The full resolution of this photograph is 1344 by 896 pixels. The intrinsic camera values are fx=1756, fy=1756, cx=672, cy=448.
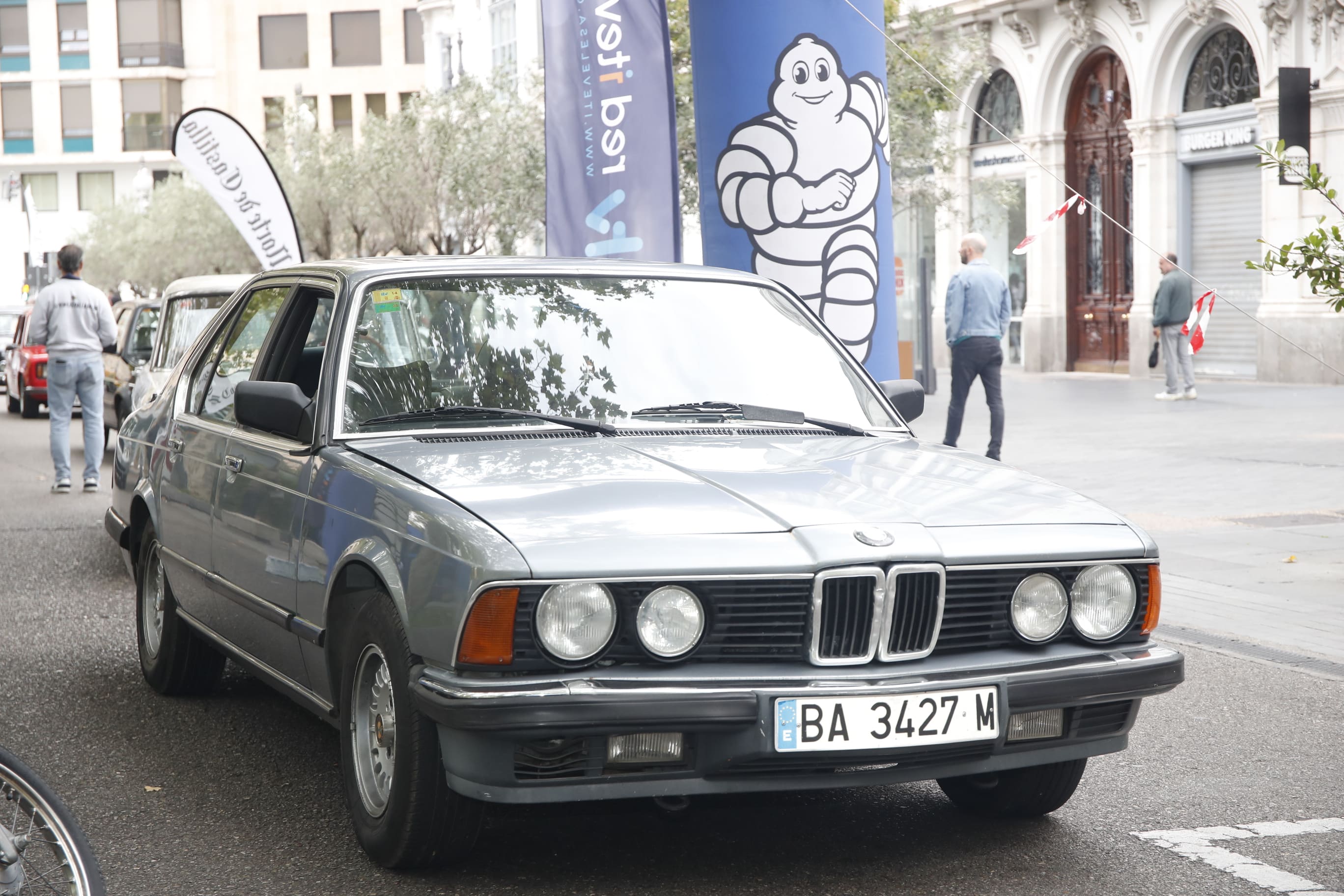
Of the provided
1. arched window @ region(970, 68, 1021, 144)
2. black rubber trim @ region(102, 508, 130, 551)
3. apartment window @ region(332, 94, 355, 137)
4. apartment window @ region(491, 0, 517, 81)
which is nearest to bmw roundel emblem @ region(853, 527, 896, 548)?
black rubber trim @ region(102, 508, 130, 551)

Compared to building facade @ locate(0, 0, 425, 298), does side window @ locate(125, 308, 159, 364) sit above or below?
below

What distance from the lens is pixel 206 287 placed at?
14188 mm

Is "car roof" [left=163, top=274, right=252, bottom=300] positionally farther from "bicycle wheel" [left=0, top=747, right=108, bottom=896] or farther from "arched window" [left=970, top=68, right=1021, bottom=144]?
"arched window" [left=970, top=68, right=1021, bottom=144]

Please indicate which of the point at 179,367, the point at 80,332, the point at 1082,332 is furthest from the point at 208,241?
the point at 179,367

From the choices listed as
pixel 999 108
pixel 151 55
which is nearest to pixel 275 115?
pixel 151 55

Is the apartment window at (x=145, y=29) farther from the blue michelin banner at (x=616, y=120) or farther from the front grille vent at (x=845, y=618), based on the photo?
the front grille vent at (x=845, y=618)

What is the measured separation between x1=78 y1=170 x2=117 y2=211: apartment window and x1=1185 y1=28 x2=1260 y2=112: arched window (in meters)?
63.7

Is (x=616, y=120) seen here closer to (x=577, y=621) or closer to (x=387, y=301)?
(x=387, y=301)

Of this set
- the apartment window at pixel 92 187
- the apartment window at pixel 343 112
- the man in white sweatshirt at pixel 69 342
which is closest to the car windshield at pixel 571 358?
the man in white sweatshirt at pixel 69 342

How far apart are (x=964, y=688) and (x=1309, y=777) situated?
186cm

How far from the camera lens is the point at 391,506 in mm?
4246

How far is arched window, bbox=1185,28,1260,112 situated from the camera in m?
25.2

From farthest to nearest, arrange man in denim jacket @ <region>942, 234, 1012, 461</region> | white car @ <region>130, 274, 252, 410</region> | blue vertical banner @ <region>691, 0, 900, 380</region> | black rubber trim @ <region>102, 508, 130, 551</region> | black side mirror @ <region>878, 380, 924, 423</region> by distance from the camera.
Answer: man in denim jacket @ <region>942, 234, 1012, 461</region>, white car @ <region>130, 274, 252, 410</region>, blue vertical banner @ <region>691, 0, 900, 380</region>, black rubber trim @ <region>102, 508, 130, 551</region>, black side mirror @ <region>878, 380, 924, 423</region>

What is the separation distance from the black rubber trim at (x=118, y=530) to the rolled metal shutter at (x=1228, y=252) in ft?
67.8
